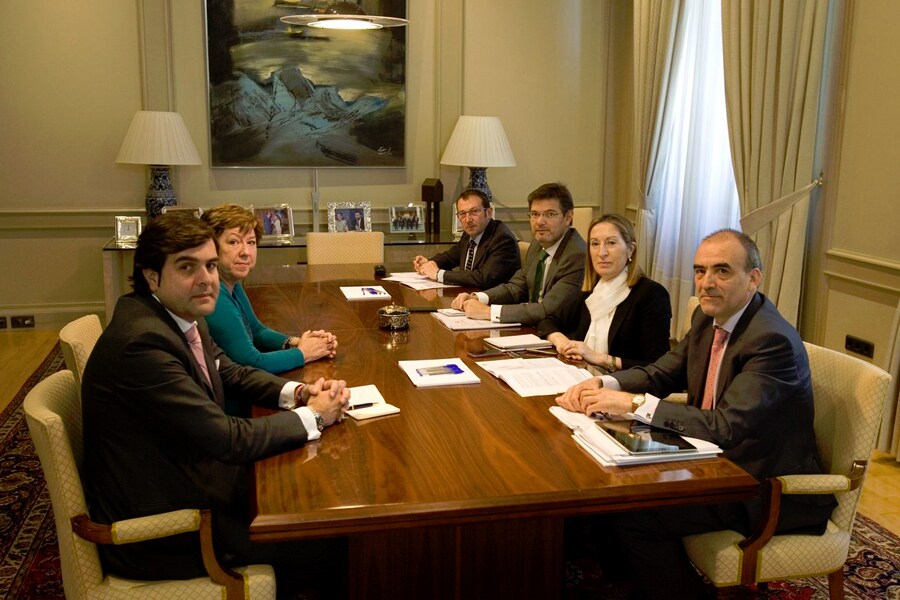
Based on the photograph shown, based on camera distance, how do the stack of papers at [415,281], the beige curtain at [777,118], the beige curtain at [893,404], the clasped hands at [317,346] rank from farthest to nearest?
the stack of papers at [415,281] → the beige curtain at [777,118] → the beige curtain at [893,404] → the clasped hands at [317,346]

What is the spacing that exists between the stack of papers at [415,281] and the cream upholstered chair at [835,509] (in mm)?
2186

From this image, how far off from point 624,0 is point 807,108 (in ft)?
8.64

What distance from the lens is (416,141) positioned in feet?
20.3

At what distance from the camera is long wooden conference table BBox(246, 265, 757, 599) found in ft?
5.42

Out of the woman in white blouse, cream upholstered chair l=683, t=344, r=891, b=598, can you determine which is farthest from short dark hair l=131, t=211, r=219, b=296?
cream upholstered chair l=683, t=344, r=891, b=598

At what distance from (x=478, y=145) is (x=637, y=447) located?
4093 mm

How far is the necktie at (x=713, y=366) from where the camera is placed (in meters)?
2.33

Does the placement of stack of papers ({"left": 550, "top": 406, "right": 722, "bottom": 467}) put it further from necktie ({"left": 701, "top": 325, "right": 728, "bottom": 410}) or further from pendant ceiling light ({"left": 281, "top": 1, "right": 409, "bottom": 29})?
pendant ceiling light ({"left": 281, "top": 1, "right": 409, "bottom": 29})

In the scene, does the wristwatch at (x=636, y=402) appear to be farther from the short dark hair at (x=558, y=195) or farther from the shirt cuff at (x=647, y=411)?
the short dark hair at (x=558, y=195)

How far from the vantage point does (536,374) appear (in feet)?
8.36

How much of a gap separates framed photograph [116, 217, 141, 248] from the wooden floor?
0.85 metres

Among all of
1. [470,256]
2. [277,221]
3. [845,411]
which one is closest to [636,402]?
[845,411]

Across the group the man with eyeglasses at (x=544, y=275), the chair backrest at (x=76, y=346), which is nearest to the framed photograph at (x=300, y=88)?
the man with eyeglasses at (x=544, y=275)

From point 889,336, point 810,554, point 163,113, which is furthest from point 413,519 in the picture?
point 163,113
